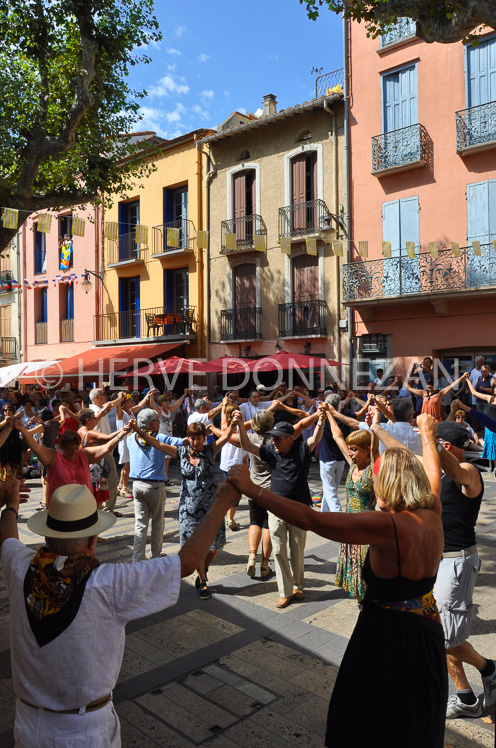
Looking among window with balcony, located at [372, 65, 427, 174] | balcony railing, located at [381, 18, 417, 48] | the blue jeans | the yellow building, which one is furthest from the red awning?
the blue jeans

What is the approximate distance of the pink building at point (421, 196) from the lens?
50.3 ft

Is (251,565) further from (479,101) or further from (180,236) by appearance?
(180,236)

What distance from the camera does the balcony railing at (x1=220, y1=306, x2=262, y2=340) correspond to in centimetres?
1988

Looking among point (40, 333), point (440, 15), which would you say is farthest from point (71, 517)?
point (40, 333)

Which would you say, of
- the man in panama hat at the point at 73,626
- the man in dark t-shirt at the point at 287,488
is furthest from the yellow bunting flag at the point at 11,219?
the man in panama hat at the point at 73,626

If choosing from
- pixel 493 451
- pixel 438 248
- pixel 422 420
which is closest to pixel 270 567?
pixel 422 420

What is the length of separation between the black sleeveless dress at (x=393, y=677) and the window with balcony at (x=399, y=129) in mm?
15509

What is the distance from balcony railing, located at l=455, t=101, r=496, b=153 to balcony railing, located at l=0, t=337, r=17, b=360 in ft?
74.3

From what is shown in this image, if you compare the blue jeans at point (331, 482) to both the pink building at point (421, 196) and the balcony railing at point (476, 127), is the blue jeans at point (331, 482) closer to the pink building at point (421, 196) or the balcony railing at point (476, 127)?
the pink building at point (421, 196)

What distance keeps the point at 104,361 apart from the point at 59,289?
716 cm

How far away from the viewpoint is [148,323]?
22.5 m

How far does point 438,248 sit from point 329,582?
1215cm

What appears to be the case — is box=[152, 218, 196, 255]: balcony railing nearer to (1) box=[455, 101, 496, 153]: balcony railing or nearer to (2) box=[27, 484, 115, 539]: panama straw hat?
(1) box=[455, 101, 496, 153]: balcony railing

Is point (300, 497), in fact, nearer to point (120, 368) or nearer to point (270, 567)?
point (270, 567)
